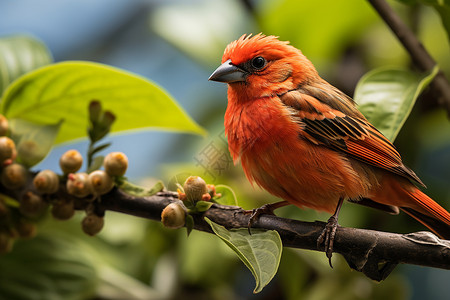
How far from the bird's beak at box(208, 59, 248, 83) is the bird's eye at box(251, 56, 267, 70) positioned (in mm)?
47

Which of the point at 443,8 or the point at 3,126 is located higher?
the point at 443,8

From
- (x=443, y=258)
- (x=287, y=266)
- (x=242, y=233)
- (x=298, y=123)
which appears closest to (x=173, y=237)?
(x=287, y=266)

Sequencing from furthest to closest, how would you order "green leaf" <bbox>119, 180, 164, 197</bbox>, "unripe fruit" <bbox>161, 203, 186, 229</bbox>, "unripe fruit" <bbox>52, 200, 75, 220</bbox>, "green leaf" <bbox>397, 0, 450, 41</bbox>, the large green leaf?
the large green leaf, "green leaf" <bbox>397, 0, 450, 41</bbox>, "unripe fruit" <bbox>52, 200, 75, 220</bbox>, "green leaf" <bbox>119, 180, 164, 197</bbox>, "unripe fruit" <bbox>161, 203, 186, 229</bbox>

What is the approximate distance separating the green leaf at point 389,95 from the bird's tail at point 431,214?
0.86 feet

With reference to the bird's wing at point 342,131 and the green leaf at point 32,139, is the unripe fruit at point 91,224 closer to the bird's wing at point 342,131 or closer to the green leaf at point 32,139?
the green leaf at point 32,139

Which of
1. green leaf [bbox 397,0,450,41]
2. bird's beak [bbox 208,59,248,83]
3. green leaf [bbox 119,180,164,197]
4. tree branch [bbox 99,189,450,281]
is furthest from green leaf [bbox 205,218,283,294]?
green leaf [bbox 397,0,450,41]

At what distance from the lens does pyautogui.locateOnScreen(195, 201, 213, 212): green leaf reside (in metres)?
1.21

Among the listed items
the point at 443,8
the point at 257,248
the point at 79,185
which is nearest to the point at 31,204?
the point at 79,185

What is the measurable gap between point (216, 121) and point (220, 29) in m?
0.47

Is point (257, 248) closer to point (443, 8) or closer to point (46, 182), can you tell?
point (46, 182)

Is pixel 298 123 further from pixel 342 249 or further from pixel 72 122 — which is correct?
pixel 72 122

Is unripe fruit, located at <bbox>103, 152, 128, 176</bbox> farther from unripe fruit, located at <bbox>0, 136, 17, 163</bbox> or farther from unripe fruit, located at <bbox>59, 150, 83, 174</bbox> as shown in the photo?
unripe fruit, located at <bbox>0, 136, 17, 163</bbox>

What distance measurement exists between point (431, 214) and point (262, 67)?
651 mm

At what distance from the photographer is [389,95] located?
1.54 meters
